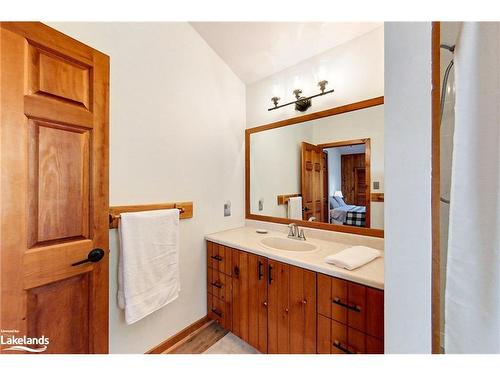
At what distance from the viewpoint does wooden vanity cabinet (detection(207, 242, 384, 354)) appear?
2.98 ft

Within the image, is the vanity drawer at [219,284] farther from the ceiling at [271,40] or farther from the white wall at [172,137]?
the ceiling at [271,40]

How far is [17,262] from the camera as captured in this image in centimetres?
75

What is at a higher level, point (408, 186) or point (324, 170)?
point (324, 170)

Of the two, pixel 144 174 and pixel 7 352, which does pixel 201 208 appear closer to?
pixel 144 174

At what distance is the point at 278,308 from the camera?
4.02 ft

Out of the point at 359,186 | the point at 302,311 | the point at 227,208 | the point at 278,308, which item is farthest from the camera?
the point at 227,208

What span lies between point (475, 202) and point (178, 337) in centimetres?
185

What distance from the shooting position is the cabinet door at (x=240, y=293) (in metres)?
1.39

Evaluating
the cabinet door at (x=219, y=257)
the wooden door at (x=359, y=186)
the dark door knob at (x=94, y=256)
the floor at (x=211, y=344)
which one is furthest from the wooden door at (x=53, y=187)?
the wooden door at (x=359, y=186)

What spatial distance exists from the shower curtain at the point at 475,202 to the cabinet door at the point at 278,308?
731 mm

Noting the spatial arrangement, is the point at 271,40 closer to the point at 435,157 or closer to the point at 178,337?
the point at 435,157

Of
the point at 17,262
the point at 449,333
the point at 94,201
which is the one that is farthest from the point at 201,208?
the point at 449,333

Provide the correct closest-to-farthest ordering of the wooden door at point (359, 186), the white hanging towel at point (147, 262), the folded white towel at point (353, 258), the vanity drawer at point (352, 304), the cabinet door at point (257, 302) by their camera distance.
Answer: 1. the vanity drawer at point (352, 304)
2. the folded white towel at point (353, 258)
3. the white hanging towel at point (147, 262)
4. the cabinet door at point (257, 302)
5. the wooden door at point (359, 186)

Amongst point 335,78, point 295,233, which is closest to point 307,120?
point 335,78
